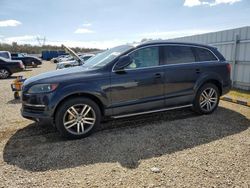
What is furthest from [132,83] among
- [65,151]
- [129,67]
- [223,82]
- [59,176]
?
[223,82]

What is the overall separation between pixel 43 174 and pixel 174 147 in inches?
83.2

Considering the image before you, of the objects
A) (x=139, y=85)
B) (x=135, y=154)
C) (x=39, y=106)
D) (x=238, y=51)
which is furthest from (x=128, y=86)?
(x=238, y=51)

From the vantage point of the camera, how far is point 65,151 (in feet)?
12.7

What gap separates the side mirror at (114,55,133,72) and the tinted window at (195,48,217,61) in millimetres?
2008

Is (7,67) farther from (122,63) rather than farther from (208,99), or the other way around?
(208,99)

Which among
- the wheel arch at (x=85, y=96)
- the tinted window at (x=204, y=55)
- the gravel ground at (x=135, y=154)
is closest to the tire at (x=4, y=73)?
the gravel ground at (x=135, y=154)

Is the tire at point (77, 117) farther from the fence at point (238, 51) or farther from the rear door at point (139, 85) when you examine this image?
the fence at point (238, 51)

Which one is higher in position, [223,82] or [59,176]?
[223,82]

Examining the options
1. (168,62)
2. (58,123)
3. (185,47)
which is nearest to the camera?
(58,123)

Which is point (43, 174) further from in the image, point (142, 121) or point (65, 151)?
point (142, 121)

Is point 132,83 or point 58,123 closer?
point 58,123

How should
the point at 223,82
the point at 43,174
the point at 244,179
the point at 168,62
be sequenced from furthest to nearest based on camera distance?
the point at 223,82
the point at 168,62
the point at 43,174
the point at 244,179

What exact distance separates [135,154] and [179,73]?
90.5 inches

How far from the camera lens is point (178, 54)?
5.30 meters
